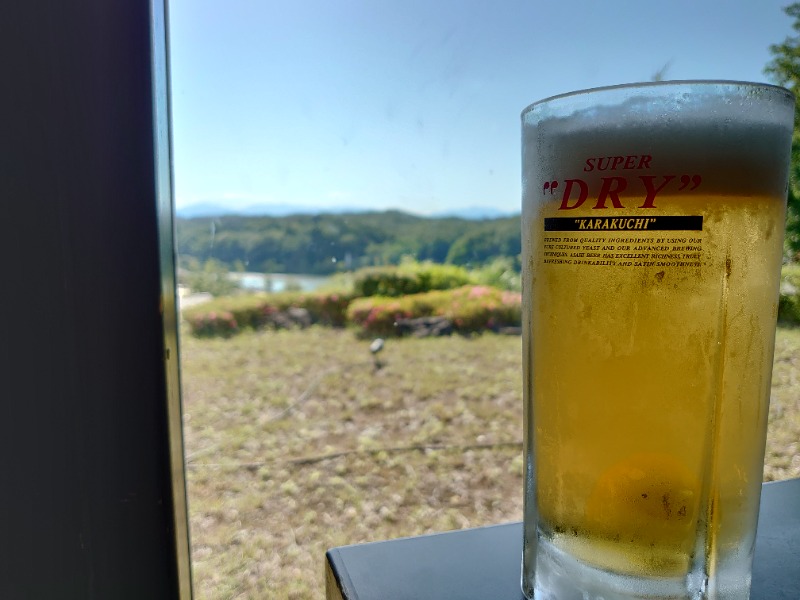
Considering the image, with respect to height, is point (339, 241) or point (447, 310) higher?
point (339, 241)

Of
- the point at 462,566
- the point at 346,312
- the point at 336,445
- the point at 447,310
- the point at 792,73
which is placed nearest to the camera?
the point at 462,566

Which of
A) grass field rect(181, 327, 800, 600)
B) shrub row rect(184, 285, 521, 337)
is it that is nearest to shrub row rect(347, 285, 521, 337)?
shrub row rect(184, 285, 521, 337)

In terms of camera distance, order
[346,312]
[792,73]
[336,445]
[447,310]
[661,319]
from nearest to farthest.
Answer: [661,319]
[792,73]
[336,445]
[447,310]
[346,312]

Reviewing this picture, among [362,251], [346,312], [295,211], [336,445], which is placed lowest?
[336,445]

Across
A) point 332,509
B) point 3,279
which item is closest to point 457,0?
point 3,279

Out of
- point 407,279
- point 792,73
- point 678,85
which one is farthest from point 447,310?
point 678,85

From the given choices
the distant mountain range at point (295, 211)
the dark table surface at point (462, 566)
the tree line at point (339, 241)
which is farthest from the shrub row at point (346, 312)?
the dark table surface at point (462, 566)

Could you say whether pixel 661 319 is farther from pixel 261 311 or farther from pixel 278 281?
pixel 261 311
